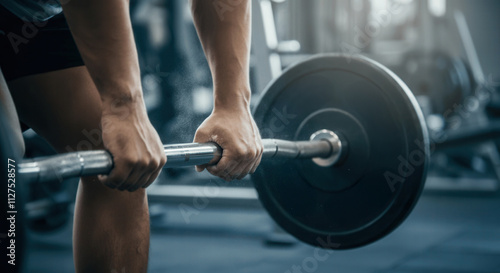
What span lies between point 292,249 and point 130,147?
1.68m

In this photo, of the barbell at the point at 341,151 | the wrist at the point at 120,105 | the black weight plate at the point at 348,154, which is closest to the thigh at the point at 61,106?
the wrist at the point at 120,105

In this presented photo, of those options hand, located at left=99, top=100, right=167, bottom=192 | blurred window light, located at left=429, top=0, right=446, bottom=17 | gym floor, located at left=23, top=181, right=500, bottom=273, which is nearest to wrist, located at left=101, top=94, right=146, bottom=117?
hand, located at left=99, top=100, right=167, bottom=192

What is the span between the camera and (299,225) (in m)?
1.16

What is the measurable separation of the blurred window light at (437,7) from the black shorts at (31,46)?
13.0 ft

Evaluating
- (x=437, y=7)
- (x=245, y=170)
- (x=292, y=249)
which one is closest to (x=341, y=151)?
(x=245, y=170)

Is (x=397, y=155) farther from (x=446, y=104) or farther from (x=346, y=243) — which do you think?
(x=446, y=104)

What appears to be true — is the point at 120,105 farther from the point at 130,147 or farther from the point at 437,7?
the point at 437,7

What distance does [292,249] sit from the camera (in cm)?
226

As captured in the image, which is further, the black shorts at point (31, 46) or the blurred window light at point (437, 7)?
the blurred window light at point (437, 7)

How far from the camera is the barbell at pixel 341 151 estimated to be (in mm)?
1056

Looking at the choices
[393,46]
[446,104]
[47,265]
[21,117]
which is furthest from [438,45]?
[21,117]

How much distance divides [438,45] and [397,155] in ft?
12.6

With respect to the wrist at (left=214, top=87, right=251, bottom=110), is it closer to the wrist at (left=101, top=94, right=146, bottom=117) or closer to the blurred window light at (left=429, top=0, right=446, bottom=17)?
the wrist at (left=101, top=94, right=146, bottom=117)

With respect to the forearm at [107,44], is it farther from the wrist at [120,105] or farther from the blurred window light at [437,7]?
the blurred window light at [437,7]
